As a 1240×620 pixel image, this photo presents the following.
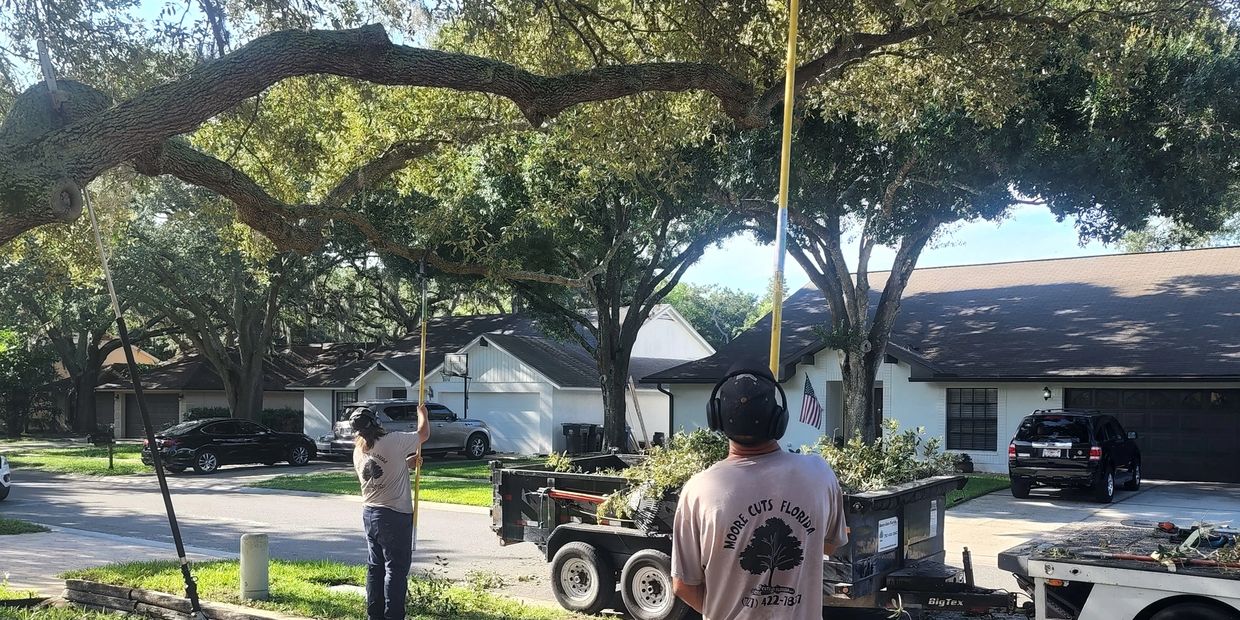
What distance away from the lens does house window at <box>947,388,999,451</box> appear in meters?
24.5

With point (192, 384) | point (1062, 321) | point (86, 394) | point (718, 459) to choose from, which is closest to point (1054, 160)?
point (1062, 321)

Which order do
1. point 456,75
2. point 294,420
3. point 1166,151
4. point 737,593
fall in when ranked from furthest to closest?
point 294,420 → point 1166,151 → point 456,75 → point 737,593

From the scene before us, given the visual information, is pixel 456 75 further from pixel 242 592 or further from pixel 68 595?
pixel 68 595

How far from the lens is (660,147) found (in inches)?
584

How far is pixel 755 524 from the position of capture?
357 cm

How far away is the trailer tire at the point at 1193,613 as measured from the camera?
6.17 metres

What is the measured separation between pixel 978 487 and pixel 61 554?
16.1 m

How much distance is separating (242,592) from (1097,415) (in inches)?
610

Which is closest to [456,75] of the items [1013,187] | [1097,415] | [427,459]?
[1013,187]

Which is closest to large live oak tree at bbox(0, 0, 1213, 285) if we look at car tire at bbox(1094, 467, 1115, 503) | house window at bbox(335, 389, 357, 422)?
car tire at bbox(1094, 467, 1115, 503)

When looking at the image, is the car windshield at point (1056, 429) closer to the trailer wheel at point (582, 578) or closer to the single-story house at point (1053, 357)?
the single-story house at point (1053, 357)

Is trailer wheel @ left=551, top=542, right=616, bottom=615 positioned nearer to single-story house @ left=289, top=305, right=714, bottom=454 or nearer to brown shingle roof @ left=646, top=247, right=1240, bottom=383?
brown shingle roof @ left=646, top=247, right=1240, bottom=383

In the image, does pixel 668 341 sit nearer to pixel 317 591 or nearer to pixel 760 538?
pixel 317 591

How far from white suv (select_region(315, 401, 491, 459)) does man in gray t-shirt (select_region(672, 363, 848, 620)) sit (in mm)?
24321
